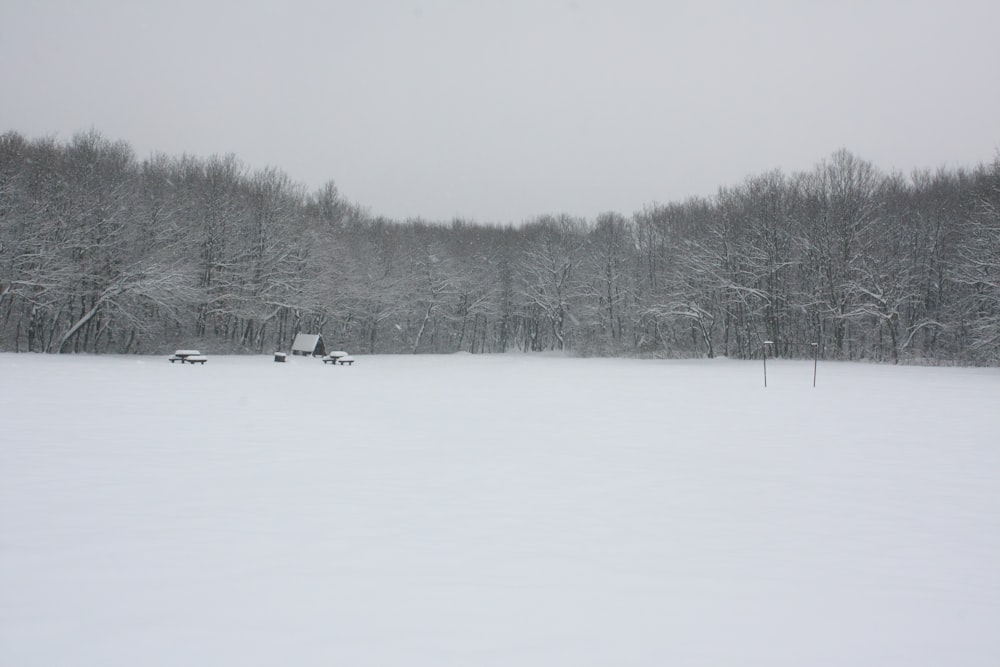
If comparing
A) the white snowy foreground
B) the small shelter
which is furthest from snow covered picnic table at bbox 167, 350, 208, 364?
the white snowy foreground

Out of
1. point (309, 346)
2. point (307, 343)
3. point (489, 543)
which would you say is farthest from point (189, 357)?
point (489, 543)

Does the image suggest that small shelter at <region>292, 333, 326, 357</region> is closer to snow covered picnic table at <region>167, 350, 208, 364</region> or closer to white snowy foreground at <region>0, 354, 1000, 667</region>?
snow covered picnic table at <region>167, 350, 208, 364</region>

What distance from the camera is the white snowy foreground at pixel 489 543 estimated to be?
3.19m

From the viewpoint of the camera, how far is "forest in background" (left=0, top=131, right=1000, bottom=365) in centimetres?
3003

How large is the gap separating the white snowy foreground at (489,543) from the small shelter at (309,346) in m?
25.2

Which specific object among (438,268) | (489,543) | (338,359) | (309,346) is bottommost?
(489,543)

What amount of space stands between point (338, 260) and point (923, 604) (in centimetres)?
4478

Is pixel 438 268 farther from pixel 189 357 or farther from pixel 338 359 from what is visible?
pixel 189 357

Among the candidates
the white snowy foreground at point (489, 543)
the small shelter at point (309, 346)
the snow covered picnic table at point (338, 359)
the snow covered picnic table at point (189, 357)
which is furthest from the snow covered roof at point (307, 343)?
the white snowy foreground at point (489, 543)

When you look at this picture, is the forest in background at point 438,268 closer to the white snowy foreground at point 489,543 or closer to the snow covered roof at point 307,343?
the snow covered roof at point 307,343

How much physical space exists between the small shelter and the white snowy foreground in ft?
82.7

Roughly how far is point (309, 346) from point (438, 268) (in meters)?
20.1

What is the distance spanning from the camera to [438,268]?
53156 millimetres

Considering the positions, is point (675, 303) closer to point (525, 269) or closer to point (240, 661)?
point (525, 269)
